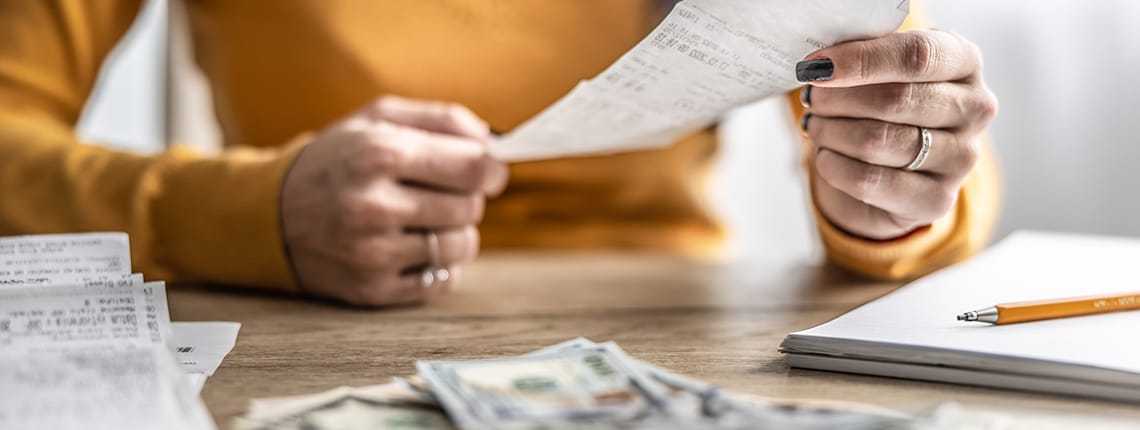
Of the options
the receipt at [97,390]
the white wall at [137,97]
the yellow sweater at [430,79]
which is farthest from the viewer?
the white wall at [137,97]

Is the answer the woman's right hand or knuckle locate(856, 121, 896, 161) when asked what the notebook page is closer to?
knuckle locate(856, 121, 896, 161)

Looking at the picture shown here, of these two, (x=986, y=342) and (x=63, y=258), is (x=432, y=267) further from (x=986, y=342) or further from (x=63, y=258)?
(x=986, y=342)

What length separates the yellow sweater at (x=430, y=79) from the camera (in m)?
1.10

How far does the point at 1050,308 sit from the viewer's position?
0.60m

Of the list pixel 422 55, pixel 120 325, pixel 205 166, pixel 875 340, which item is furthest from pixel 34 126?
pixel 875 340

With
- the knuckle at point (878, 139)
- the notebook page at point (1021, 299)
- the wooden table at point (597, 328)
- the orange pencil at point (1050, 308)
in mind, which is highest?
the knuckle at point (878, 139)

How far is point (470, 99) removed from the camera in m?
1.21

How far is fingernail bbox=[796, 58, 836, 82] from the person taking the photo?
0.61 m

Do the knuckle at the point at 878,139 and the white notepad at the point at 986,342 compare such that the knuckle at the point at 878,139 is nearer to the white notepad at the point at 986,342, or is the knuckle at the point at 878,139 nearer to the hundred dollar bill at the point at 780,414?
the white notepad at the point at 986,342

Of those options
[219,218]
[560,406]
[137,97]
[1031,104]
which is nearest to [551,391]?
[560,406]

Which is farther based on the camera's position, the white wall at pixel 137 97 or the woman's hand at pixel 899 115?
the white wall at pixel 137 97

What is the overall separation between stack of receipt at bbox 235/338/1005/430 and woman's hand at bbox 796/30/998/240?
24 centimetres

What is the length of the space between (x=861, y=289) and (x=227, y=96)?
2.73 ft

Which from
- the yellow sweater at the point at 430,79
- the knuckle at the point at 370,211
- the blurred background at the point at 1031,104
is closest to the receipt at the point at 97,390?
the knuckle at the point at 370,211
